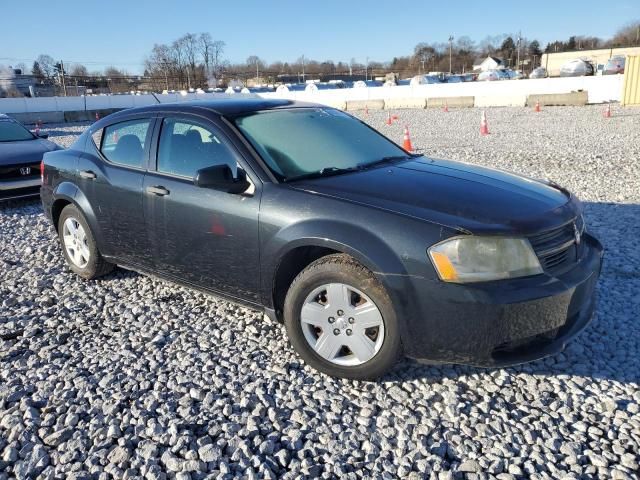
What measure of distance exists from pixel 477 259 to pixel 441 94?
111 feet

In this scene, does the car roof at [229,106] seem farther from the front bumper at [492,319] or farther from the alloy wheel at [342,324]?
the front bumper at [492,319]

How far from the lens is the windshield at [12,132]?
9.09m

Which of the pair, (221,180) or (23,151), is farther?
(23,151)

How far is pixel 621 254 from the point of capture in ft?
17.0

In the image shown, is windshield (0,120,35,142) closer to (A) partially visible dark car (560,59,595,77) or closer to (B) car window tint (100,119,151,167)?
(B) car window tint (100,119,151,167)

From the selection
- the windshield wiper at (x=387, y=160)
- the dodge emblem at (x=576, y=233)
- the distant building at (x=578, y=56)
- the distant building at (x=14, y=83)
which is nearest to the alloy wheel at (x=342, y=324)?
the windshield wiper at (x=387, y=160)

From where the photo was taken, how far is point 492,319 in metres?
2.71

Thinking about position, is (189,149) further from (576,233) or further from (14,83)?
(14,83)

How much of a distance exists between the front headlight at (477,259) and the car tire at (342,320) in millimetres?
371

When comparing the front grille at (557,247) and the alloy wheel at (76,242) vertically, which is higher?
the front grille at (557,247)

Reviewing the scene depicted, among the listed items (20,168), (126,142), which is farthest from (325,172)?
(20,168)

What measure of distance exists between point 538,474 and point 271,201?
2.07 meters

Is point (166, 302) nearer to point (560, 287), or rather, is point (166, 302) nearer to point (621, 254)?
point (560, 287)

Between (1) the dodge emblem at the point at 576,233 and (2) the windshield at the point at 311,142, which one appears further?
(2) the windshield at the point at 311,142
